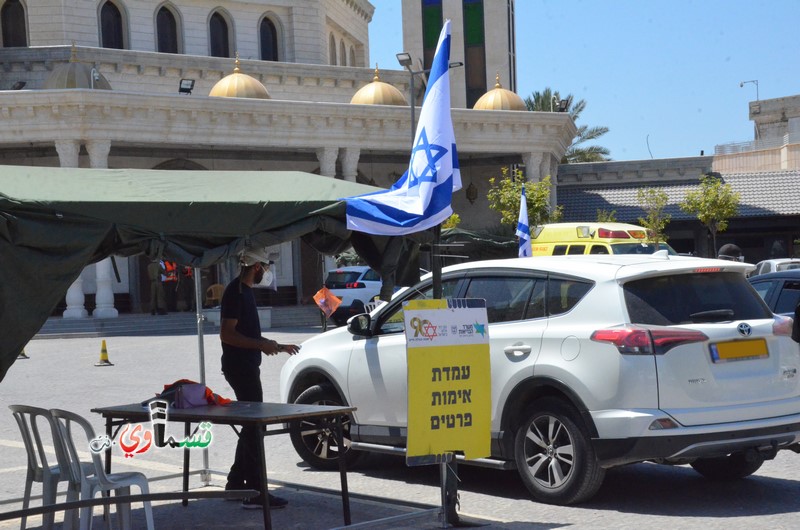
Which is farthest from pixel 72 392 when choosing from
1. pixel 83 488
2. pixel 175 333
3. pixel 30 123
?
pixel 30 123

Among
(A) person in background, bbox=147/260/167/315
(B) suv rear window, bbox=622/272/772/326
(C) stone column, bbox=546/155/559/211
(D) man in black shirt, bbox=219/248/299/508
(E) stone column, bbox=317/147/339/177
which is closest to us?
(B) suv rear window, bbox=622/272/772/326

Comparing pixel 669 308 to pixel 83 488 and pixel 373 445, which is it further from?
pixel 83 488

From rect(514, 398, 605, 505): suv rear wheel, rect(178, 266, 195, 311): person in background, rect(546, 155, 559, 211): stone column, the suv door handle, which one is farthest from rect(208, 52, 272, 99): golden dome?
rect(514, 398, 605, 505): suv rear wheel

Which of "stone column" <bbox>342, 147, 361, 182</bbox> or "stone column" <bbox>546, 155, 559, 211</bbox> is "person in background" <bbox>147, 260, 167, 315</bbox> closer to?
Result: "stone column" <bbox>342, 147, 361, 182</bbox>

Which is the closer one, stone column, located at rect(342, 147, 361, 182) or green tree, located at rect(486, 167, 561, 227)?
stone column, located at rect(342, 147, 361, 182)

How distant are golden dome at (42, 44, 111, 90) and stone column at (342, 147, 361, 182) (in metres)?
8.84

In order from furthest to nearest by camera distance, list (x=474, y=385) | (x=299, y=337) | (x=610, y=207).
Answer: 1. (x=610, y=207)
2. (x=299, y=337)
3. (x=474, y=385)

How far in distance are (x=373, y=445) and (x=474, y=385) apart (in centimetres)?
189

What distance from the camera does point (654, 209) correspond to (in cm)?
4697

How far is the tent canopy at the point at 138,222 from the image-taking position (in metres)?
6.81

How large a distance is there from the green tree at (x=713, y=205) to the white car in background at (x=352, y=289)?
1905 cm

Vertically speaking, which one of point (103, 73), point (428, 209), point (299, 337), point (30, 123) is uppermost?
point (103, 73)

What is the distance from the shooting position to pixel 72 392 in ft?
56.4

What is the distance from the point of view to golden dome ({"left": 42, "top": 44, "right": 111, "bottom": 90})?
38.9 metres
